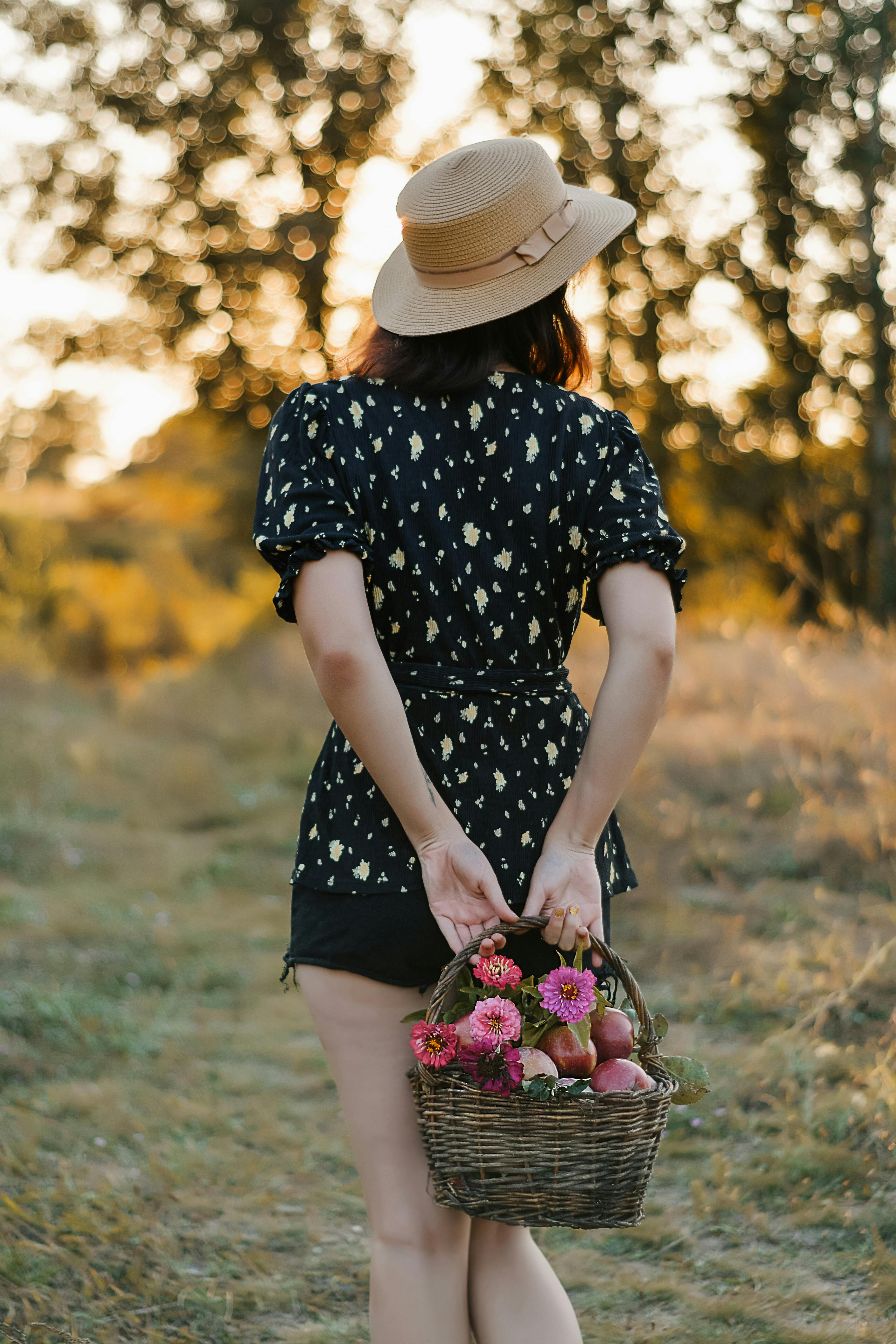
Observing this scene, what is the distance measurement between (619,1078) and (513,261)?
1021 millimetres

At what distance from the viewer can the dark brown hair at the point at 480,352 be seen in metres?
1.54

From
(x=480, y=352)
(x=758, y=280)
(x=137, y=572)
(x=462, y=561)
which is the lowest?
(x=137, y=572)

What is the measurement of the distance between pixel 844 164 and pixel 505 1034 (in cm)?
981

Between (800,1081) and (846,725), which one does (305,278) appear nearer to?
(846,725)

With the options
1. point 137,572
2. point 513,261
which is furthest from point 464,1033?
point 137,572

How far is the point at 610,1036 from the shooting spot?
1.55 m

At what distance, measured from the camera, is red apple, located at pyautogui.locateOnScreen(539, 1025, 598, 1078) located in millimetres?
1488

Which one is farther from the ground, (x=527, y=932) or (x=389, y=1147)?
(x=527, y=932)

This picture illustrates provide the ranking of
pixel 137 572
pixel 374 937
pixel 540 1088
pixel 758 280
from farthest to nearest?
pixel 137 572, pixel 758 280, pixel 374 937, pixel 540 1088

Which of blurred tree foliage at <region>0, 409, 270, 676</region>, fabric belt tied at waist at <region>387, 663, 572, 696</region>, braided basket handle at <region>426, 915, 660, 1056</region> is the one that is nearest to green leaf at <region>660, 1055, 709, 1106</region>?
braided basket handle at <region>426, 915, 660, 1056</region>

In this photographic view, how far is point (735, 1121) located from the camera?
10.4 ft

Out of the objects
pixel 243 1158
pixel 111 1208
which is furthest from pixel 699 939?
pixel 111 1208

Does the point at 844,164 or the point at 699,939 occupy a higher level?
the point at 844,164

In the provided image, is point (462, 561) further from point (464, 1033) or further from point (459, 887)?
point (464, 1033)
